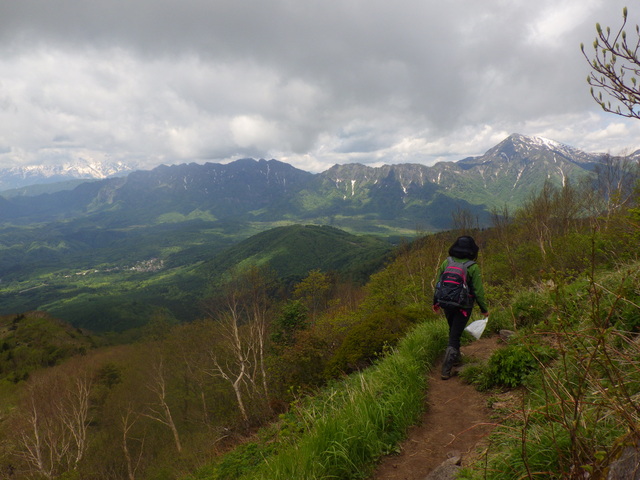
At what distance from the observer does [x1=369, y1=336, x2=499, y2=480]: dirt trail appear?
367 centimetres

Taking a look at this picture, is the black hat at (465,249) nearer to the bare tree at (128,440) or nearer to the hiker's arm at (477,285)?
the hiker's arm at (477,285)

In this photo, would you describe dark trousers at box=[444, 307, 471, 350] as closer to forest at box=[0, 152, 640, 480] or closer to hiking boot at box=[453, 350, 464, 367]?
hiking boot at box=[453, 350, 464, 367]

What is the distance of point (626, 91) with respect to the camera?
325 centimetres

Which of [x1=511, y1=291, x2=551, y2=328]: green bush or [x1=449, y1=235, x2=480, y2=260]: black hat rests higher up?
[x1=449, y1=235, x2=480, y2=260]: black hat

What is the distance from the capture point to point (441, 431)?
4.30m

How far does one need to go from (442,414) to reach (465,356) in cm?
225

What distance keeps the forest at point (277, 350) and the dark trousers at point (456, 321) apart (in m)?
0.83

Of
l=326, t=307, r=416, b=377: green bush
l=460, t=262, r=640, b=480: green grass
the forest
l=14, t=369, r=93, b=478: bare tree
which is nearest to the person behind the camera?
l=460, t=262, r=640, b=480: green grass

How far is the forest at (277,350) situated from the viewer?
771cm

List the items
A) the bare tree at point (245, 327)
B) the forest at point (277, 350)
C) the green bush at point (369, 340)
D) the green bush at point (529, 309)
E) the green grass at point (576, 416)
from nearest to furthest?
the green grass at point (576, 416)
the green bush at point (529, 309)
the forest at point (277, 350)
the green bush at point (369, 340)
the bare tree at point (245, 327)

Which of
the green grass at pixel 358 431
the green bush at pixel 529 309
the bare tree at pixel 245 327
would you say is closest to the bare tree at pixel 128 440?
the bare tree at pixel 245 327

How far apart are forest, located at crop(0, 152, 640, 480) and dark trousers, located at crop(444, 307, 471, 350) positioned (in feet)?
2.71

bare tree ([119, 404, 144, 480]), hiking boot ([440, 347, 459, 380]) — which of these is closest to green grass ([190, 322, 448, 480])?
hiking boot ([440, 347, 459, 380])

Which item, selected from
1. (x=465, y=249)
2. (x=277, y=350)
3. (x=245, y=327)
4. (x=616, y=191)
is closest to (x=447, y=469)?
(x=465, y=249)
